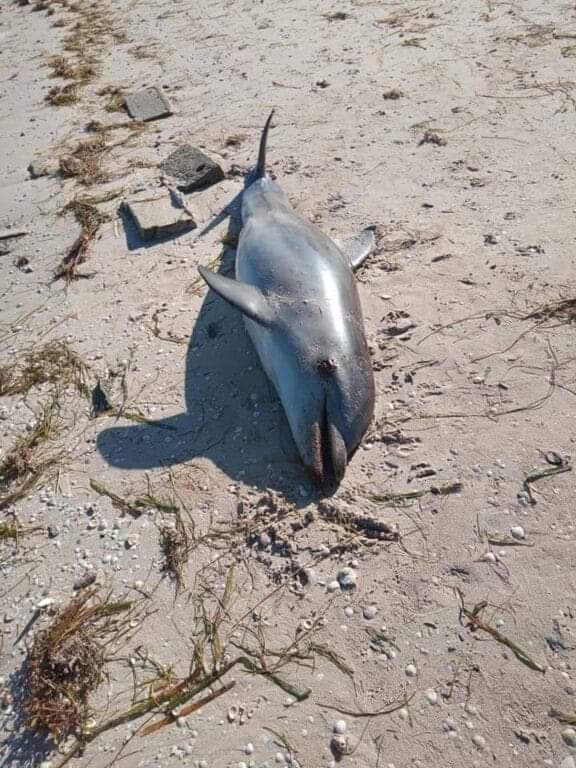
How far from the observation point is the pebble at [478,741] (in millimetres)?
2715

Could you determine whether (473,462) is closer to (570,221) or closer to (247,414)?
(247,414)

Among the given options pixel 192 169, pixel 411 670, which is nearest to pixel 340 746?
pixel 411 670

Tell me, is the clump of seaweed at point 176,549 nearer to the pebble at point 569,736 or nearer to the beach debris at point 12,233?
the pebble at point 569,736

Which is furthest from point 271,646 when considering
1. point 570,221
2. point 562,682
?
point 570,221

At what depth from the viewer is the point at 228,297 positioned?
14.1ft

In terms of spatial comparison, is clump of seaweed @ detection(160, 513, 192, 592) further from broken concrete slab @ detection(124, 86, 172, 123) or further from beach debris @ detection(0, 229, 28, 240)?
broken concrete slab @ detection(124, 86, 172, 123)

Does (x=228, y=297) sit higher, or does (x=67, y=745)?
(x=228, y=297)

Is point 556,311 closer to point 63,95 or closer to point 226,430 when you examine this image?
point 226,430

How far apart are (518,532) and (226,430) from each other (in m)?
1.99

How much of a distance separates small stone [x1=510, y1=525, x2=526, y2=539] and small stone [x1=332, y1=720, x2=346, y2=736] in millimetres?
1339

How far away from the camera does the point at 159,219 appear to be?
6.31 metres

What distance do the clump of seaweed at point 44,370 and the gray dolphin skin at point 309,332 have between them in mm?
1475

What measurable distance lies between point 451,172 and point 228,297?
3.27m

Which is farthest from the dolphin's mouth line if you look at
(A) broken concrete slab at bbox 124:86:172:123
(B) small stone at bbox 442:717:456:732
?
(A) broken concrete slab at bbox 124:86:172:123
